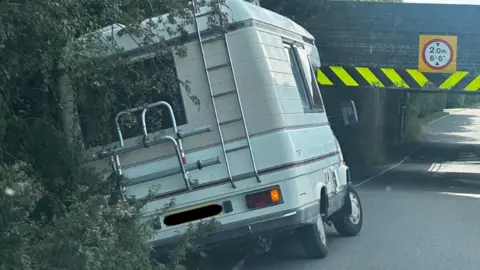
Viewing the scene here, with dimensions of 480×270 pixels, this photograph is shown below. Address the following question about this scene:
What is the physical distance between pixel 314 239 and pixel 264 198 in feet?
4.63

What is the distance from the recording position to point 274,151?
306 inches

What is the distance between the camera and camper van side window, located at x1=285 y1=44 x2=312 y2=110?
9.09 m

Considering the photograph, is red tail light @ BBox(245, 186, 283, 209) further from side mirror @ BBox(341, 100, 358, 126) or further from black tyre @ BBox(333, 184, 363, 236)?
side mirror @ BBox(341, 100, 358, 126)

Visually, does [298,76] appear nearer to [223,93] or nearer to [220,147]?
[223,93]

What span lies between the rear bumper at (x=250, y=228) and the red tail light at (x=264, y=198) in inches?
4.4

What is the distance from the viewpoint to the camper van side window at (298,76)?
29.8 ft

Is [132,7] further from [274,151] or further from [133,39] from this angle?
[274,151]

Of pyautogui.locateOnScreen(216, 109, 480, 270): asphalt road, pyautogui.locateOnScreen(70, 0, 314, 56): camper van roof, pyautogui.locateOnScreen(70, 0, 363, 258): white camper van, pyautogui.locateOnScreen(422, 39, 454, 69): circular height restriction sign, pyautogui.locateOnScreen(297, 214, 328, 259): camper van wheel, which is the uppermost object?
pyautogui.locateOnScreen(70, 0, 314, 56): camper van roof

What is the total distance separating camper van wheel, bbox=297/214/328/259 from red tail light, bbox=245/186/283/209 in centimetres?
88

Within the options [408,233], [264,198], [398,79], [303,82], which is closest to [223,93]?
[264,198]

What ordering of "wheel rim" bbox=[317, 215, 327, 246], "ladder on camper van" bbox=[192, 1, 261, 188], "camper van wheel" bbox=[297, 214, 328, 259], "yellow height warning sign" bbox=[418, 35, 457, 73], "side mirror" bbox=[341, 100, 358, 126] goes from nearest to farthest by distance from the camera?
"ladder on camper van" bbox=[192, 1, 261, 188], "camper van wheel" bbox=[297, 214, 328, 259], "wheel rim" bbox=[317, 215, 327, 246], "side mirror" bbox=[341, 100, 358, 126], "yellow height warning sign" bbox=[418, 35, 457, 73]

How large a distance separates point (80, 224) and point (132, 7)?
2.03m

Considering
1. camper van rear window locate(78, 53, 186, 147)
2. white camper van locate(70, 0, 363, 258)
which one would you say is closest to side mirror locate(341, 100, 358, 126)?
white camper van locate(70, 0, 363, 258)

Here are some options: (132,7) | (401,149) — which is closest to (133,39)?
(132,7)
